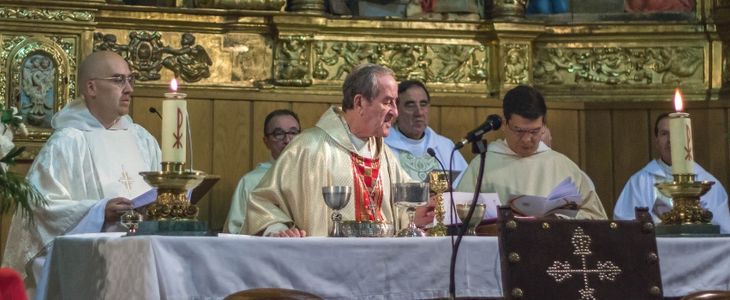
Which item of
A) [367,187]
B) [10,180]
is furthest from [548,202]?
[10,180]

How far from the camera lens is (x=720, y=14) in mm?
8570

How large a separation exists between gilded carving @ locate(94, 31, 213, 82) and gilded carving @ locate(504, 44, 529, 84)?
1.94m

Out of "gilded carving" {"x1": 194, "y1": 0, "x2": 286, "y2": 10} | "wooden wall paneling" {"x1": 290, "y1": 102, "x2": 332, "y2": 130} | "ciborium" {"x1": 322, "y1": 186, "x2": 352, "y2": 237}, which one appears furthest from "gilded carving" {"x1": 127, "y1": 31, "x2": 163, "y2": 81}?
"ciborium" {"x1": 322, "y1": 186, "x2": 352, "y2": 237}

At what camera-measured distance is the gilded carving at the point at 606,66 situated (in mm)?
8625

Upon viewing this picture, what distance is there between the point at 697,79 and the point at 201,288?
18.2 feet

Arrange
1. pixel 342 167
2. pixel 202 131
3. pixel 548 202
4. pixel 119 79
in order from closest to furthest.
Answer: pixel 548 202 < pixel 342 167 < pixel 119 79 < pixel 202 131

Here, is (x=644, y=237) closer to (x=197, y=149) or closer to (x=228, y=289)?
(x=228, y=289)

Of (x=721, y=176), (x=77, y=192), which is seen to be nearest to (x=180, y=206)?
(x=77, y=192)

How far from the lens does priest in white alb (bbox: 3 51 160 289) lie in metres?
6.07

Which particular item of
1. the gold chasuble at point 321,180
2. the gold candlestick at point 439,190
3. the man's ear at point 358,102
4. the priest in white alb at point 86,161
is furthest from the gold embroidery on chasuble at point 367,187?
the priest in white alb at point 86,161

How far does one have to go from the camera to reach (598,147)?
8492mm

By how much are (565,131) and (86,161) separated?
339cm

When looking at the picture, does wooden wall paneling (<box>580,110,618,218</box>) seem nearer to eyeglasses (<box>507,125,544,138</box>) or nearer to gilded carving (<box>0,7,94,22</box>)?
eyeglasses (<box>507,125,544,138</box>)

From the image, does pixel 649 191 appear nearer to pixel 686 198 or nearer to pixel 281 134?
pixel 281 134
